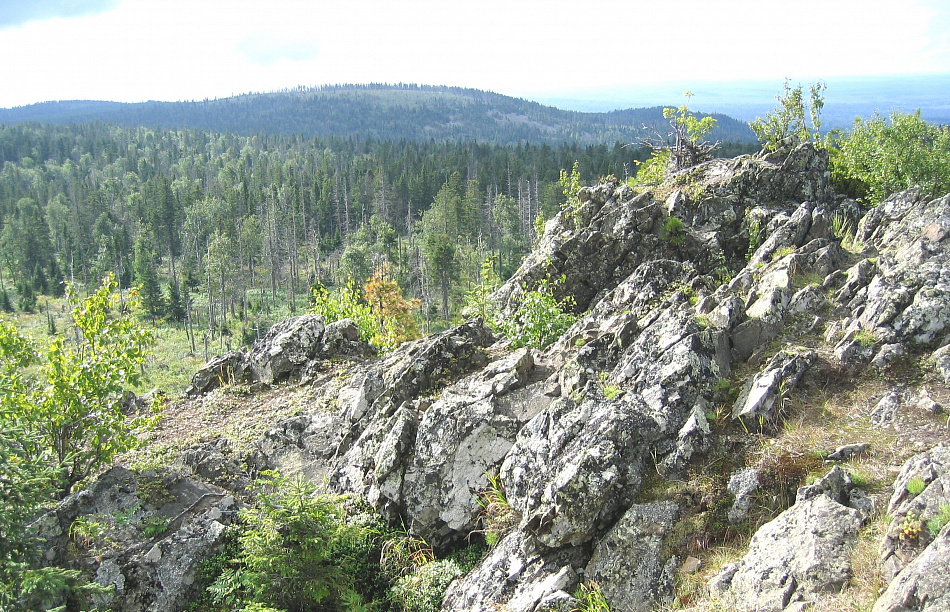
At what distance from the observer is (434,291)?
89375 mm

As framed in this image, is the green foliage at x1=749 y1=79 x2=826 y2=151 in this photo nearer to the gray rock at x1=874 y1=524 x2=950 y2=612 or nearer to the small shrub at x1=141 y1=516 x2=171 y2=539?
the gray rock at x1=874 y1=524 x2=950 y2=612

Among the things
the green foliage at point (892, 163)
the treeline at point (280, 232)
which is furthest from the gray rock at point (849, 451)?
the treeline at point (280, 232)

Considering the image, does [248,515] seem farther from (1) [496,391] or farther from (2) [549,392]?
(2) [549,392]

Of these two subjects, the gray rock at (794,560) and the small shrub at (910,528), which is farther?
the gray rock at (794,560)

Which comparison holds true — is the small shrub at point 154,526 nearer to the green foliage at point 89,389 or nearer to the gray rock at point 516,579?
the green foliage at point 89,389

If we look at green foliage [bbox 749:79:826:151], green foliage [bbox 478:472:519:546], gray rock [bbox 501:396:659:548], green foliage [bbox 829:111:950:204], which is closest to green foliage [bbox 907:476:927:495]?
gray rock [bbox 501:396:659:548]

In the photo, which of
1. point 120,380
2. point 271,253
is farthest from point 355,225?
point 120,380

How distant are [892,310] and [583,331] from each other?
626 cm

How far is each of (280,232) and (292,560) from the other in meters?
122

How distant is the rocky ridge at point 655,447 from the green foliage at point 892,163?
741 centimetres

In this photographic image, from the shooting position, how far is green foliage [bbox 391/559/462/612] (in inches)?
383

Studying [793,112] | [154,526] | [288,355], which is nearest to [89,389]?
[154,526]

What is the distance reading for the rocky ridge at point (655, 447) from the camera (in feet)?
23.2

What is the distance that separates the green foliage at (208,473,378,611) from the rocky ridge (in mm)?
1340
